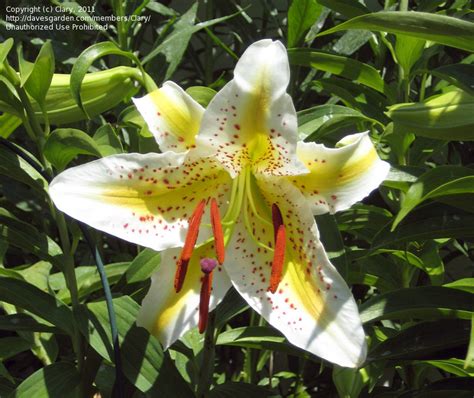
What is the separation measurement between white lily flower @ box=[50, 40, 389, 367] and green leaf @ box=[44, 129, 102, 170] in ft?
0.26

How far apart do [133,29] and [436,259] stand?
2.40 ft

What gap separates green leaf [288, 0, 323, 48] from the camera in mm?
1152

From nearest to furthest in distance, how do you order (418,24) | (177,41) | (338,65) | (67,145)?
(418,24)
(67,145)
(338,65)
(177,41)

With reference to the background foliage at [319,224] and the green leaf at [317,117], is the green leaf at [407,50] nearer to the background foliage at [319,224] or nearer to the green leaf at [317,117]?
the background foliage at [319,224]

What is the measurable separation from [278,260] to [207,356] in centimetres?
18

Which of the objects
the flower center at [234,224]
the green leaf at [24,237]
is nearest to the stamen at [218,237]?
the flower center at [234,224]

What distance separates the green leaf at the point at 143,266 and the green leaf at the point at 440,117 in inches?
14.4

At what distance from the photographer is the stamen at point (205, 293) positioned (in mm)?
795

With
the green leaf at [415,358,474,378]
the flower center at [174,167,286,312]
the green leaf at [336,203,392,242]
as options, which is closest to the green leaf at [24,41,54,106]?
the flower center at [174,167,286,312]

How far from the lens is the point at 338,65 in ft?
3.68

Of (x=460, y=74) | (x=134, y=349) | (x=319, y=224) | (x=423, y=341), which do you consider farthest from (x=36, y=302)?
(x=460, y=74)

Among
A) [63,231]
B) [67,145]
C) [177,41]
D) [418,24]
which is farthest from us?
[177,41]

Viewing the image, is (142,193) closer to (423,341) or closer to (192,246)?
(192,246)

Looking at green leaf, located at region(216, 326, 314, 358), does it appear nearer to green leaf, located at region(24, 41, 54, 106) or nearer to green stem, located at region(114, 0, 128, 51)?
green leaf, located at region(24, 41, 54, 106)
